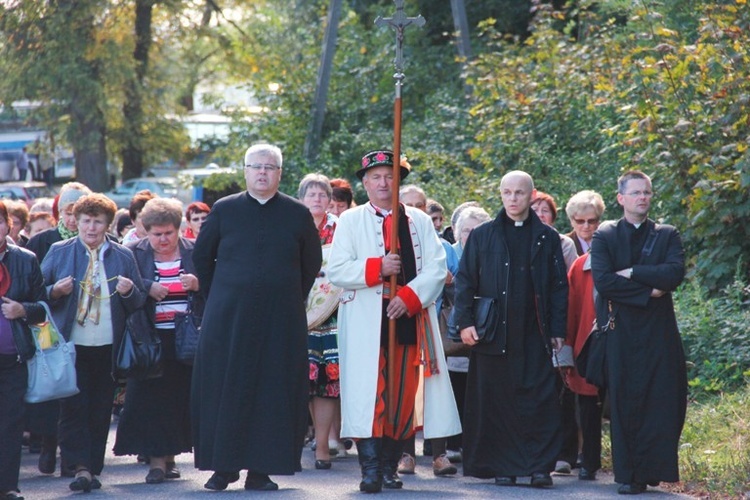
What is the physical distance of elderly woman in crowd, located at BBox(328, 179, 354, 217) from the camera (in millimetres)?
11453

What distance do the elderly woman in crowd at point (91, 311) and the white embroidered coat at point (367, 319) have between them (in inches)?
54.5

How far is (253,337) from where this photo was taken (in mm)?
8766

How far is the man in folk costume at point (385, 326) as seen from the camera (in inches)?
354

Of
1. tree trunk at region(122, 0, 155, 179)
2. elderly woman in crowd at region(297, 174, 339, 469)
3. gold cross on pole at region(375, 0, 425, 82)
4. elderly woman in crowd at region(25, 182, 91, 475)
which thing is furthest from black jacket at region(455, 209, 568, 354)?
tree trunk at region(122, 0, 155, 179)

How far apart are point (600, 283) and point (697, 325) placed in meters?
3.25

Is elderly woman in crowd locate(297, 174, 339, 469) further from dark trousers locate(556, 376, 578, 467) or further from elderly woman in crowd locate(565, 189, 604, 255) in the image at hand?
elderly woman in crowd locate(565, 189, 604, 255)

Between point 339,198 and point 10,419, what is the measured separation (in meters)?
3.75

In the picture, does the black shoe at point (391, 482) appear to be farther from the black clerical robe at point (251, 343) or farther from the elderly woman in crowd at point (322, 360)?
the elderly woman in crowd at point (322, 360)

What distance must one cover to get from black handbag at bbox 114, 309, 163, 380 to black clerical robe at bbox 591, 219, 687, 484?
293cm

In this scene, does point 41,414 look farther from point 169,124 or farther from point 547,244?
point 169,124

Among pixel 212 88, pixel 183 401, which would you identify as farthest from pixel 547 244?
pixel 212 88

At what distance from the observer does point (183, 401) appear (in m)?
9.70

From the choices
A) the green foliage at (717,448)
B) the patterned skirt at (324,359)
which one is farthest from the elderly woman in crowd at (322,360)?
the green foliage at (717,448)

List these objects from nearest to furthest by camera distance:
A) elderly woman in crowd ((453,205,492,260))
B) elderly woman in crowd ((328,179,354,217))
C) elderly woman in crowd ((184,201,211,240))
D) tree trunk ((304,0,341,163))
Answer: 1. elderly woman in crowd ((453,205,492,260))
2. elderly woman in crowd ((328,179,354,217))
3. elderly woman in crowd ((184,201,211,240))
4. tree trunk ((304,0,341,163))
